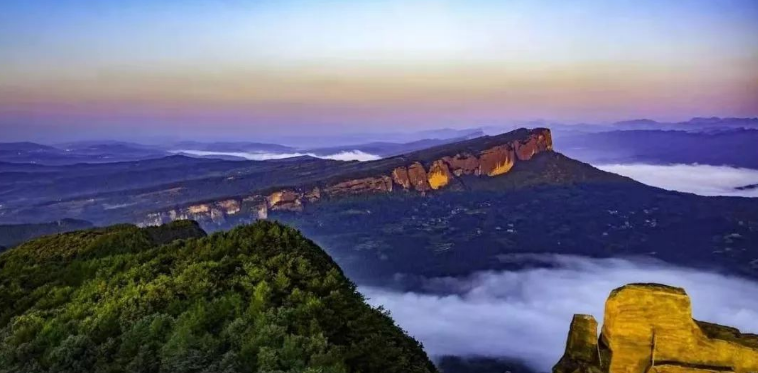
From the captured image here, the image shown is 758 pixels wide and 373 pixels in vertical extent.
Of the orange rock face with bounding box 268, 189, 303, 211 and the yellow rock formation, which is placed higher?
the yellow rock formation

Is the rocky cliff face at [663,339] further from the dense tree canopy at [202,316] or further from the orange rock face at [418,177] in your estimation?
the orange rock face at [418,177]

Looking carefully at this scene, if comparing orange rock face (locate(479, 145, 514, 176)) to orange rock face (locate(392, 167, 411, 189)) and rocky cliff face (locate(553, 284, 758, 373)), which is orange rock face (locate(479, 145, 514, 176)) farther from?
rocky cliff face (locate(553, 284, 758, 373))

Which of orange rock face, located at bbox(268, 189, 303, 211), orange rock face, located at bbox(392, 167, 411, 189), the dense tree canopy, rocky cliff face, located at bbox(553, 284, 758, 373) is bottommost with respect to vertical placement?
orange rock face, located at bbox(268, 189, 303, 211)

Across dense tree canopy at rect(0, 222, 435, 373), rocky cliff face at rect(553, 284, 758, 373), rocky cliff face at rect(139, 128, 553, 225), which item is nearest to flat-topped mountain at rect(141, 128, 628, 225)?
rocky cliff face at rect(139, 128, 553, 225)

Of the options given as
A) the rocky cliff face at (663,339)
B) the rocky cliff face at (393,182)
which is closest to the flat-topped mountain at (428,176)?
the rocky cliff face at (393,182)

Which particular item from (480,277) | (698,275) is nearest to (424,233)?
(480,277)

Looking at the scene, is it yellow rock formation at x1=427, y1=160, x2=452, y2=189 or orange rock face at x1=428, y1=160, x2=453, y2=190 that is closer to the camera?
yellow rock formation at x1=427, y1=160, x2=452, y2=189

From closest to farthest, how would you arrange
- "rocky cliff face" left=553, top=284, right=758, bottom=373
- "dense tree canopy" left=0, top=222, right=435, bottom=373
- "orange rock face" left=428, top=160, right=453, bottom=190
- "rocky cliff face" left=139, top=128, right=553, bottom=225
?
"rocky cliff face" left=553, top=284, right=758, bottom=373 → "dense tree canopy" left=0, top=222, right=435, bottom=373 → "rocky cliff face" left=139, top=128, right=553, bottom=225 → "orange rock face" left=428, top=160, right=453, bottom=190
